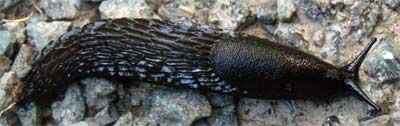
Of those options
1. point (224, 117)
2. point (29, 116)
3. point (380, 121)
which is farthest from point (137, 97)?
point (380, 121)

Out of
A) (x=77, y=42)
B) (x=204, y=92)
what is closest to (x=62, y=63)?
(x=77, y=42)

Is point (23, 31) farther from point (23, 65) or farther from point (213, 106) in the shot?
point (213, 106)

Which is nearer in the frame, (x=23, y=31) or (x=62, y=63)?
(x=62, y=63)

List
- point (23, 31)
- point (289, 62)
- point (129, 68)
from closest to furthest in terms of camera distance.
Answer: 1. point (289, 62)
2. point (129, 68)
3. point (23, 31)

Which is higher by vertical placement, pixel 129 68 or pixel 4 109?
pixel 129 68

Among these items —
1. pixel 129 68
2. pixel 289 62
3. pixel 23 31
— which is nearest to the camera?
pixel 289 62

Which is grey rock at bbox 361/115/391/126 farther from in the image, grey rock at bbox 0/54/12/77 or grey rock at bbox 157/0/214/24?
grey rock at bbox 0/54/12/77

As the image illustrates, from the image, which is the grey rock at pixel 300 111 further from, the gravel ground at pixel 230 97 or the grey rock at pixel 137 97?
the grey rock at pixel 137 97
